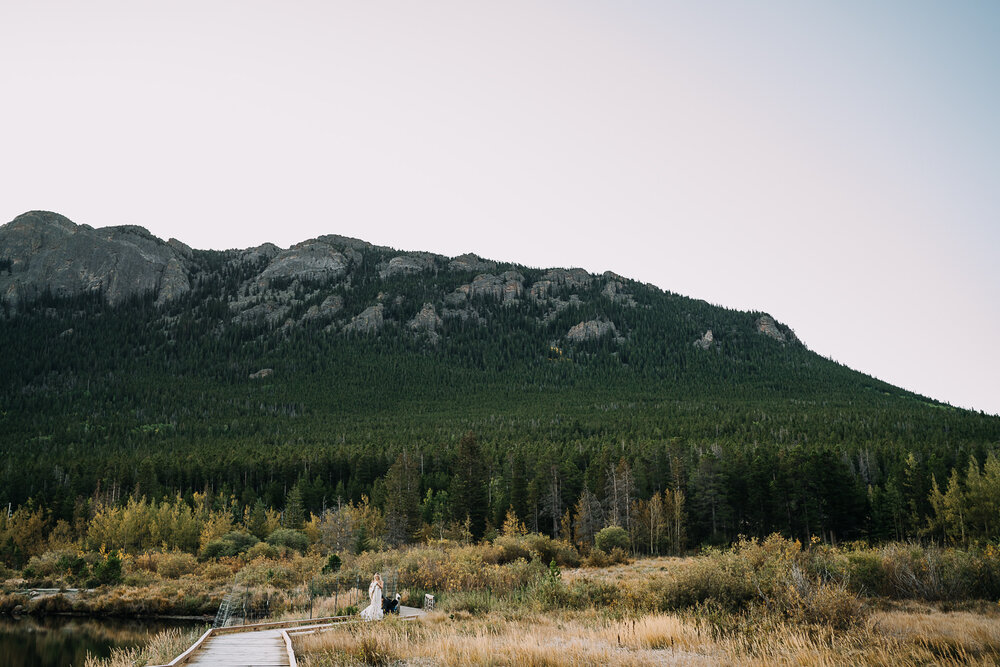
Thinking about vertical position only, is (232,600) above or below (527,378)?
below

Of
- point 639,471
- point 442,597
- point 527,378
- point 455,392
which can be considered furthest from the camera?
point 527,378

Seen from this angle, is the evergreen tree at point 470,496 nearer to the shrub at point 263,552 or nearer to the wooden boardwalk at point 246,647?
the shrub at point 263,552

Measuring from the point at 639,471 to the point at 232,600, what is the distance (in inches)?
1832

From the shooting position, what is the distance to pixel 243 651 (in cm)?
1373

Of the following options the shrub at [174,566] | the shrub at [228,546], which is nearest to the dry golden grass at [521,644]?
the shrub at [174,566]

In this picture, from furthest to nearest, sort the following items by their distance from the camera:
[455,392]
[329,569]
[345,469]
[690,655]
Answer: [455,392] → [345,469] → [329,569] → [690,655]

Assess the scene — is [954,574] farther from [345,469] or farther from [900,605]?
[345,469]

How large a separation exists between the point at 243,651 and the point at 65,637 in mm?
23547

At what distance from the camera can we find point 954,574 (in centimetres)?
1733

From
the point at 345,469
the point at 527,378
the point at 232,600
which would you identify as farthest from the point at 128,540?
the point at 527,378

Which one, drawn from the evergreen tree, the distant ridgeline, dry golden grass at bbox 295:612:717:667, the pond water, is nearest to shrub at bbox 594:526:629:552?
the distant ridgeline

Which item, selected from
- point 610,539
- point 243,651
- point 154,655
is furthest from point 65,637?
point 610,539

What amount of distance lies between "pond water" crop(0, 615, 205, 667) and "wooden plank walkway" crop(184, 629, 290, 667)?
11.7 meters

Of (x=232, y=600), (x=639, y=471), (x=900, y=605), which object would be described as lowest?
(x=232, y=600)
